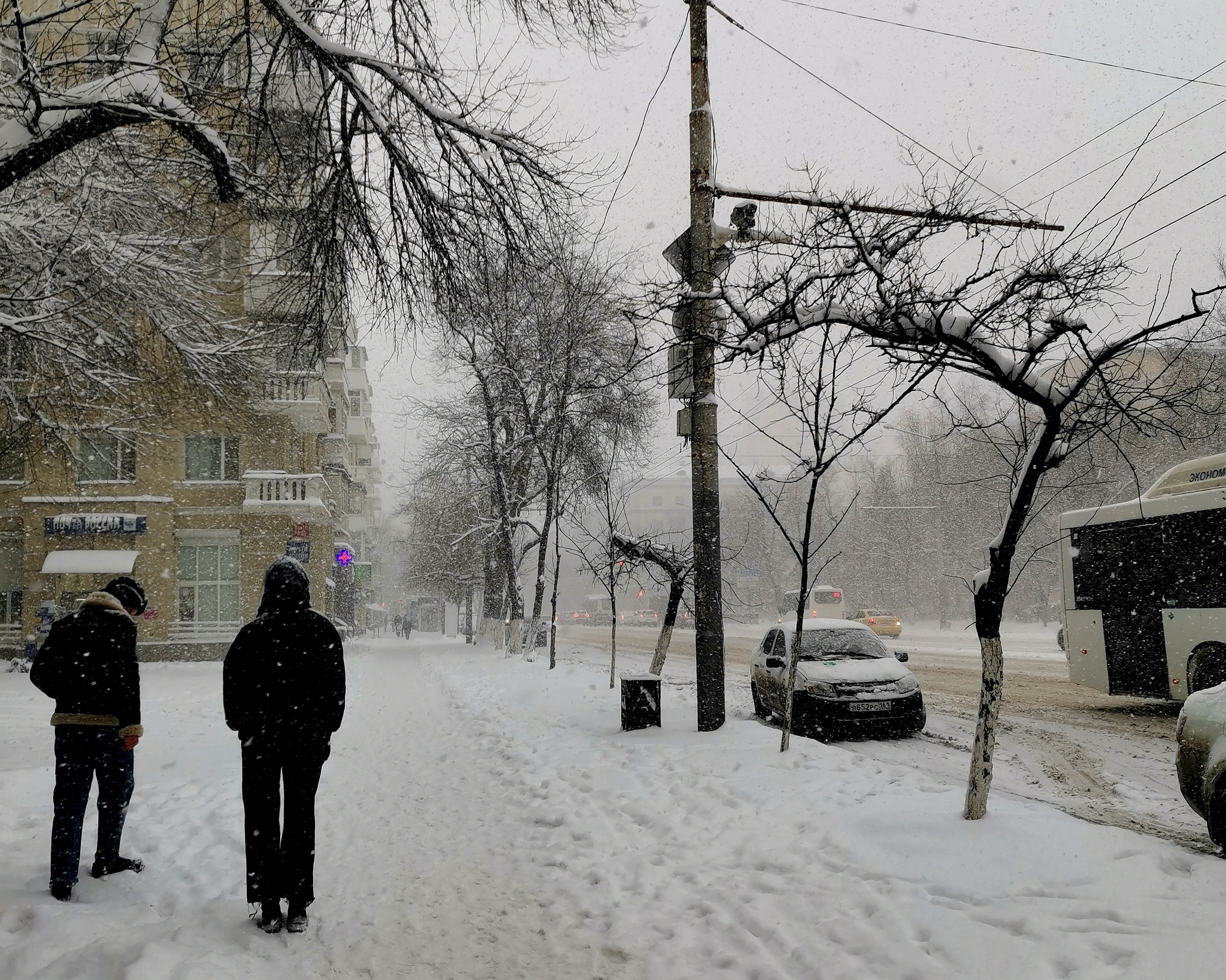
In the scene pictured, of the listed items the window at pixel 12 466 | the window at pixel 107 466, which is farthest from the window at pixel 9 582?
the window at pixel 107 466

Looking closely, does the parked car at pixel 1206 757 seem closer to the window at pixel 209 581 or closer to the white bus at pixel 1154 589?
the white bus at pixel 1154 589

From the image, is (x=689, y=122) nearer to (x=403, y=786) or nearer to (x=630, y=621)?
(x=403, y=786)

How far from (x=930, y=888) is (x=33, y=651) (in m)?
23.9

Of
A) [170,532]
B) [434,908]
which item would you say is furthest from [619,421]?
[170,532]

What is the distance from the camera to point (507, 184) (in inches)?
269

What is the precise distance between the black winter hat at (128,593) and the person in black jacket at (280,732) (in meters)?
1.11

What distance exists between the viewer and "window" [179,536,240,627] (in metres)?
25.3

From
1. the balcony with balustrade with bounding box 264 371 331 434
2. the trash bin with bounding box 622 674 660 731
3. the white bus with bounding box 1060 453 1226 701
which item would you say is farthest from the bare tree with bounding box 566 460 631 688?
the balcony with balustrade with bounding box 264 371 331 434

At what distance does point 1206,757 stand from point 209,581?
25.8 meters

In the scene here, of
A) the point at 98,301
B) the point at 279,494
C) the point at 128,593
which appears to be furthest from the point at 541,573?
the point at 128,593

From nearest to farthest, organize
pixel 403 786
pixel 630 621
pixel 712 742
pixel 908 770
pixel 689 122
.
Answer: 1. pixel 908 770
2. pixel 403 786
3. pixel 712 742
4. pixel 689 122
5. pixel 630 621

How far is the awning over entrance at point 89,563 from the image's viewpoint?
23.4 meters

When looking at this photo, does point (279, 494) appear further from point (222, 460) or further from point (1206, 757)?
point (1206, 757)

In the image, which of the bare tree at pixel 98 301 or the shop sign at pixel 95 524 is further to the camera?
the shop sign at pixel 95 524
